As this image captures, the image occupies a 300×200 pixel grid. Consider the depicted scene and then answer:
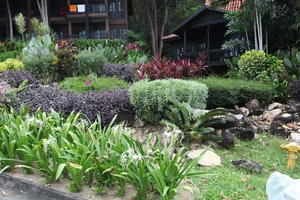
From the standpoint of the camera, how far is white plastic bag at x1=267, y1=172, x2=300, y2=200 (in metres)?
1.15

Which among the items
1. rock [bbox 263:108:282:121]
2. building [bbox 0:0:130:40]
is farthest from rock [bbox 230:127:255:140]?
building [bbox 0:0:130:40]

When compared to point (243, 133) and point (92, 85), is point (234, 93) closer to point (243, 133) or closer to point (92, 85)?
point (243, 133)

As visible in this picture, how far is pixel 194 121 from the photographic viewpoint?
569cm

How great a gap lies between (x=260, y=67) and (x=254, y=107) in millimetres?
3449

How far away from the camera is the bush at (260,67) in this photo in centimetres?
1102

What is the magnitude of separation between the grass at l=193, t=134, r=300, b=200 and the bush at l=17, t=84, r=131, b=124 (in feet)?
8.58

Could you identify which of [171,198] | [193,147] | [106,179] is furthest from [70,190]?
[193,147]

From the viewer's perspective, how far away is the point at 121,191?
3.26 meters

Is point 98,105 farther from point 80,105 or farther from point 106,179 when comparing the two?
point 106,179

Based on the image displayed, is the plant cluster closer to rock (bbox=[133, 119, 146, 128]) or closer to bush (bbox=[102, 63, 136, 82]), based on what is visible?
rock (bbox=[133, 119, 146, 128])

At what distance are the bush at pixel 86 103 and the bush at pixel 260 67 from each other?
5954mm

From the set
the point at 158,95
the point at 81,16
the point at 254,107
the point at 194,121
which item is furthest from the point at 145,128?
the point at 81,16

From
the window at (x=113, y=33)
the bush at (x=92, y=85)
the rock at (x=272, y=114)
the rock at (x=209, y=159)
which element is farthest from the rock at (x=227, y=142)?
the window at (x=113, y=33)

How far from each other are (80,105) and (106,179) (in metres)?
3.68
